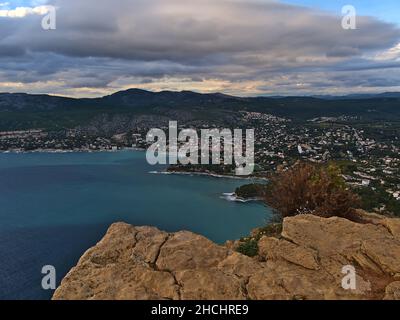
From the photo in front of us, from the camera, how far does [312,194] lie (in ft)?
38.1

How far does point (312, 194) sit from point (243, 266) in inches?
232

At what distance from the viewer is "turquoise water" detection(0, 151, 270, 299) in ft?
161

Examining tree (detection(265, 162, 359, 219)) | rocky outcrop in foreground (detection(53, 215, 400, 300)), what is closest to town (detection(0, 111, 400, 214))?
tree (detection(265, 162, 359, 219))

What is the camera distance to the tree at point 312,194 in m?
10.9

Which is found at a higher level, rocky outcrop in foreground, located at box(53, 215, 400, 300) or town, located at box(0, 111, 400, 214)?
rocky outcrop in foreground, located at box(53, 215, 400, 300)

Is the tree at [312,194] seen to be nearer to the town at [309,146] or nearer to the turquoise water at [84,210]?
the turquoise water at [84,210]

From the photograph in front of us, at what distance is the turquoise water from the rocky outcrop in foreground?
3485cm

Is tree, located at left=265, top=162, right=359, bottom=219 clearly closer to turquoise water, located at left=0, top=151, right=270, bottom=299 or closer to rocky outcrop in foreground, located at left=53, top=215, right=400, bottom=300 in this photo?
rocky outcrop in foreground, located at left=53, top=215, right=400, bottom=300

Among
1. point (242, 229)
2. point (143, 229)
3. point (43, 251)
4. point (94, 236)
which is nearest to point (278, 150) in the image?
point (242, 229)

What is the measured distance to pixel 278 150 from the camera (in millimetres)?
116812

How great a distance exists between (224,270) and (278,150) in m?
113

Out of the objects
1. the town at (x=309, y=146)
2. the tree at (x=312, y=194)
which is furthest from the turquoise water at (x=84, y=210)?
the tree at (x=312, y=194)

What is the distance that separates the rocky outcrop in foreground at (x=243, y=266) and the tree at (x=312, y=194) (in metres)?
2.58
